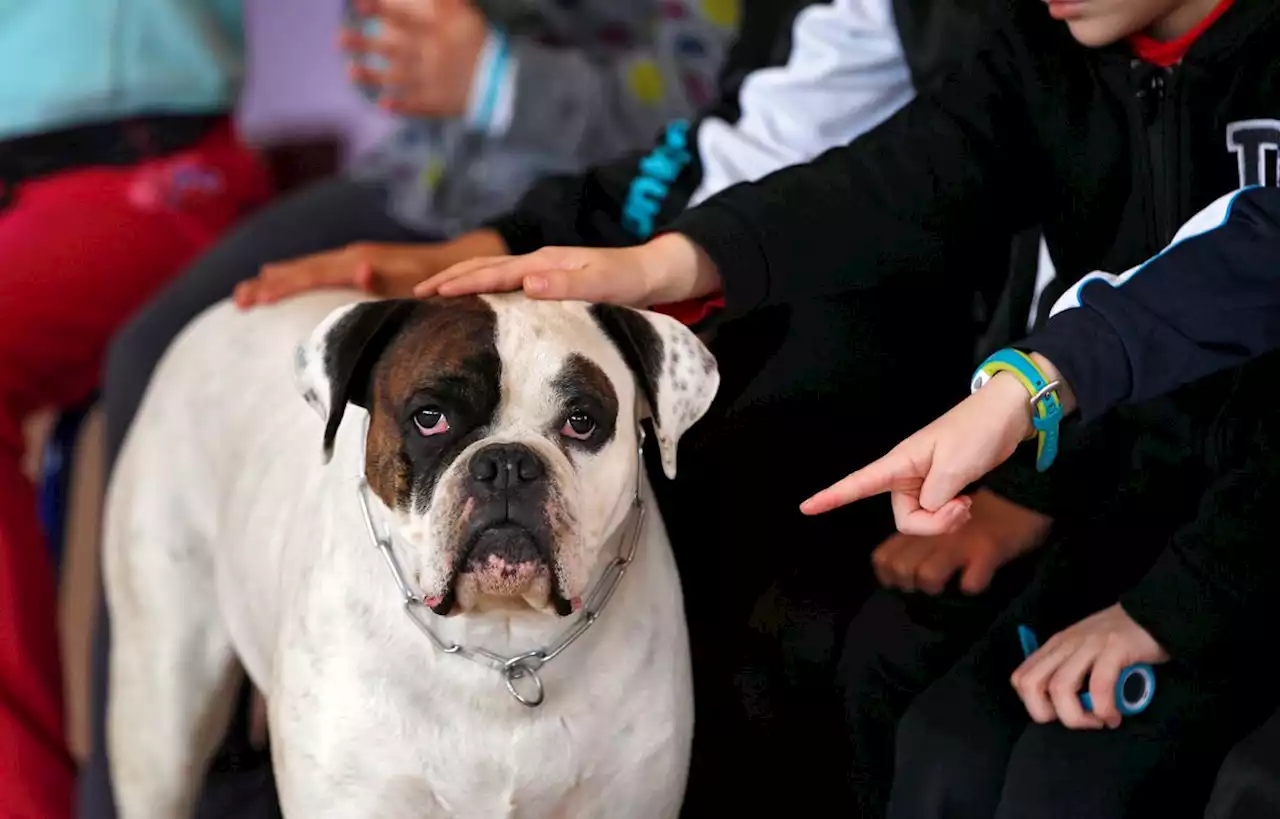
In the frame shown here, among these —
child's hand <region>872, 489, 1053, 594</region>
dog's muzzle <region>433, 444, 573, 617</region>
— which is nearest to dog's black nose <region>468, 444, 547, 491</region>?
dog's muzzle <region>433, 444, 573, 617</region>

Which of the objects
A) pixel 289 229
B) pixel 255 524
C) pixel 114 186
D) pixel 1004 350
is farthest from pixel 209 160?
pixel 1004 350

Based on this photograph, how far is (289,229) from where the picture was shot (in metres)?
1.46

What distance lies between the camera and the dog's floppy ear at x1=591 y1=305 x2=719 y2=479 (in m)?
0.85

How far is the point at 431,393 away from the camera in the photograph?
842mm

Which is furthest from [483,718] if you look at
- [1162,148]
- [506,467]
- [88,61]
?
[88,61]

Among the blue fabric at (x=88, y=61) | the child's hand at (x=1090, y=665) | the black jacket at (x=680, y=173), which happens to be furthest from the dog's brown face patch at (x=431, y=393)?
the blue fabric at (x=88, y=61)

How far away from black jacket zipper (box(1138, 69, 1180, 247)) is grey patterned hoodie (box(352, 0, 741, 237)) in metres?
0.45

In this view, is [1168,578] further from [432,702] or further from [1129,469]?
[432,702]

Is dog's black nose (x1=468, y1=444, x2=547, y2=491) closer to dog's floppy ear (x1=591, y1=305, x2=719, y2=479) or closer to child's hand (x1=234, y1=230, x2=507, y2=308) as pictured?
dog's floppy ear (x1=591, y1=305, x2=719, y2=479)

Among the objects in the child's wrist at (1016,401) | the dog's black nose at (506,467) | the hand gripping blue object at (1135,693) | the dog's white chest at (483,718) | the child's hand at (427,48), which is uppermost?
the child's wrist at (1016,401)

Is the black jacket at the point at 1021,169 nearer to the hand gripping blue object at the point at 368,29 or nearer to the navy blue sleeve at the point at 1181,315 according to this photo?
the navy blue sleeve at the point at 1181,315

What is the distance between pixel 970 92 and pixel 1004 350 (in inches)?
8.1

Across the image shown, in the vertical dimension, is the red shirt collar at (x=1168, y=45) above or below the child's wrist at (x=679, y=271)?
above

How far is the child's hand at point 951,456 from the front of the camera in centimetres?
75
